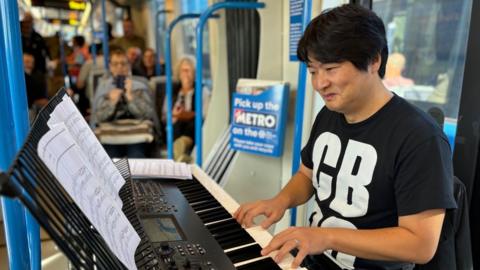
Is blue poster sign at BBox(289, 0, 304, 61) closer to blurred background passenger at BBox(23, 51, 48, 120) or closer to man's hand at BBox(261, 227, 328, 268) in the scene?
man's hand at BBox(261, 227, 328, 268)

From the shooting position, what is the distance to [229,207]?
3.92 feet

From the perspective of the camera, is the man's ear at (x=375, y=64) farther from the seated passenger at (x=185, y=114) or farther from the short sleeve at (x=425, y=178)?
the seated passenger at (x=185, y=114)

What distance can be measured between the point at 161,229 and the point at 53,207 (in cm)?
46

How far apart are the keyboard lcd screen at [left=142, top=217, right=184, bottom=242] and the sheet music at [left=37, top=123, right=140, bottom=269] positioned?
0.23 m

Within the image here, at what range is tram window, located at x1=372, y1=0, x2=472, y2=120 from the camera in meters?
1.54

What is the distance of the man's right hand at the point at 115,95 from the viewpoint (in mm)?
3074

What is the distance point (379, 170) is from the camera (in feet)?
3.39

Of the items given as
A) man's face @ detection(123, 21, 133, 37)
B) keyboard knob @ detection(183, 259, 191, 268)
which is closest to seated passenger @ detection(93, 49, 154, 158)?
keyboard knob @ detection(183, 259, 191, 268)

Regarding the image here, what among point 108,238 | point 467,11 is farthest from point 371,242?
point 467,11

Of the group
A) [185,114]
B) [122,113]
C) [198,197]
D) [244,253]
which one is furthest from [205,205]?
[185,114]

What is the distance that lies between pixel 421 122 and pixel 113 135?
8.07 feet

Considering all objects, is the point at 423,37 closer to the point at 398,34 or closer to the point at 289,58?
the point at 398,34

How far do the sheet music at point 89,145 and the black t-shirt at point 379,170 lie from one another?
1.95ft

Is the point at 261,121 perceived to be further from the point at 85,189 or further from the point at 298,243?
the point at 85,189
